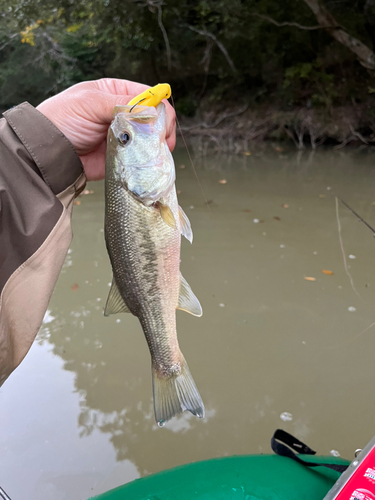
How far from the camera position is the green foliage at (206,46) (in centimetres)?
1071

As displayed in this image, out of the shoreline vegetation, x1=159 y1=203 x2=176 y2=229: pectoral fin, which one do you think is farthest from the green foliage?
x1=159 y1=203 x2=176 y2=229: pectoral fin

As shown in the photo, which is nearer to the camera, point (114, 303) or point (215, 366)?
point (114, 303)

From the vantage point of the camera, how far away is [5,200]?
1.39 m

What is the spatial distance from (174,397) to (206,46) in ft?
46.7

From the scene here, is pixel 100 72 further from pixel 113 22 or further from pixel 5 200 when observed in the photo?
pixel 5 200

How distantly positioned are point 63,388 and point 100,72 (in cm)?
1593

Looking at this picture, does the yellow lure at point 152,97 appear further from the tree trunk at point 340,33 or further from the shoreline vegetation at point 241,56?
the tree trunk at point 340,33

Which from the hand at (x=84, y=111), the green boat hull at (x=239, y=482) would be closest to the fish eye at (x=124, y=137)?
the hand at (x=84, y=111)

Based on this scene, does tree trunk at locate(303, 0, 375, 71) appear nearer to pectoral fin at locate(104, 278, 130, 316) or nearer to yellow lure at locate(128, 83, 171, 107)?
yellow lure at locate(128, 83, 171, 107)

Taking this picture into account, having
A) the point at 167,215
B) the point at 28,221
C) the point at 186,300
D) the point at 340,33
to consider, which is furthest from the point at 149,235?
the point at 340,33

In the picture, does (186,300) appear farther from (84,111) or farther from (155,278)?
(84,111)

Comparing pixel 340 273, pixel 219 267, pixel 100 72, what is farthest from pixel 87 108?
pixel 100 72

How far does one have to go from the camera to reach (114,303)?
1.62 meters

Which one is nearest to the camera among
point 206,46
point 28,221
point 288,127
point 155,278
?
point 28,221
